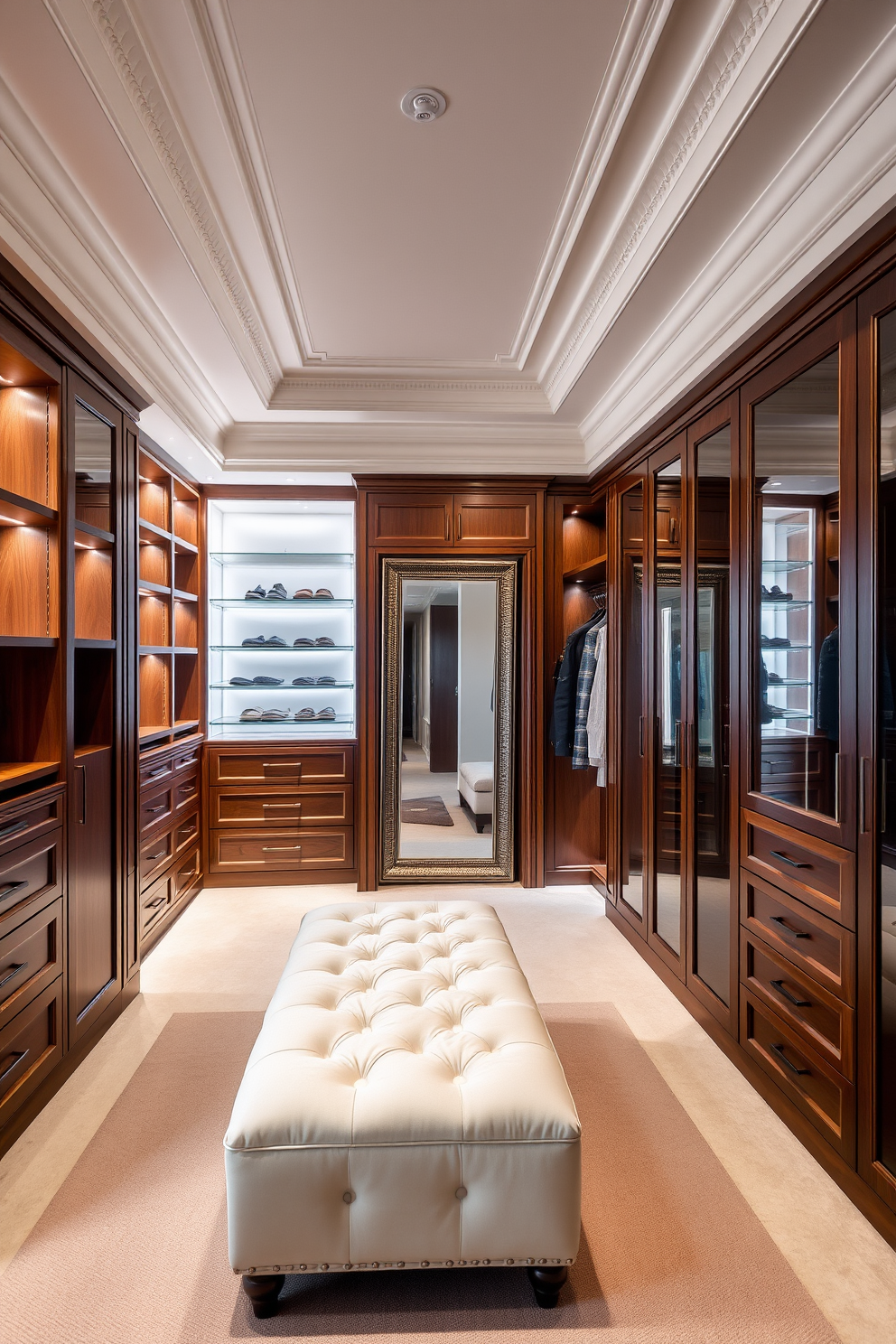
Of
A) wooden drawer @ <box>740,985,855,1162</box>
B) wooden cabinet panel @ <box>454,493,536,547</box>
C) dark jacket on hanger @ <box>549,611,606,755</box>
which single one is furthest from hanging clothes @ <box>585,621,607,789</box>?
wooden drawer @ <box>740,985,855,1162</box>

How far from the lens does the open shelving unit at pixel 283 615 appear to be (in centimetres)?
488

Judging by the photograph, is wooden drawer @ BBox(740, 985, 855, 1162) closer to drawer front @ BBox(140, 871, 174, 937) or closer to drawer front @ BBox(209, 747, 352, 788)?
drawer front @ BBox(140, 871, 174, 937)

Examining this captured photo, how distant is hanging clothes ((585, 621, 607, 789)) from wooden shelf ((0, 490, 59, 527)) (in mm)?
2833

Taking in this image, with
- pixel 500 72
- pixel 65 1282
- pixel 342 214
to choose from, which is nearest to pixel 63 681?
pixel 65 1282

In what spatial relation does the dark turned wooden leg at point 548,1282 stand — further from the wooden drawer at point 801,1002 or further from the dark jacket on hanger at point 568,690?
the dark jacket on hanger at point 568,690

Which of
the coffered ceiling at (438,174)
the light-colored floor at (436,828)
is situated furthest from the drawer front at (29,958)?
the light-colored floor at (436,828)

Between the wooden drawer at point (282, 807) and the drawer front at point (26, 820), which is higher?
the drawer front at point (26, 820)

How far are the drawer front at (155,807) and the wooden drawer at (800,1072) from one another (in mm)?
2558

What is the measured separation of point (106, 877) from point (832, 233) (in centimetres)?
311

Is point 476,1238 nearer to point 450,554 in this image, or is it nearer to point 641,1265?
point 641,1265

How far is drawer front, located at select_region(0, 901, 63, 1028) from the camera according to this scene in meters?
2.09

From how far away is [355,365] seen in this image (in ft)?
12.0

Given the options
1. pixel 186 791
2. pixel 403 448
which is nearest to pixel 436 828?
pixel 186 791

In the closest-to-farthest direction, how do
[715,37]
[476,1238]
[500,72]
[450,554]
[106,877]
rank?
[476,1238]
[715,37]
[500,72]
[106,877]
[450,554]
